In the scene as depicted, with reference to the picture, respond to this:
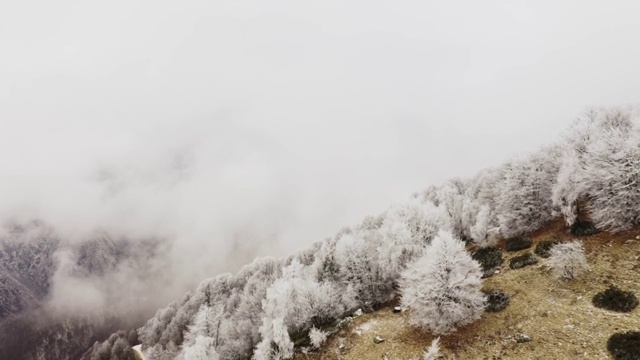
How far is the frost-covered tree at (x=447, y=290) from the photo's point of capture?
32.5 metres

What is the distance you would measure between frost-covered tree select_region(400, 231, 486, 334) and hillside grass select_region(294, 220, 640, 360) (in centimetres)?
159

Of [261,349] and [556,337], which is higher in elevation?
[556,337]

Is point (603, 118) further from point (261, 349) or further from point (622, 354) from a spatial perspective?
point (261, 349)

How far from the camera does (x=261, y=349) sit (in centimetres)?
4238

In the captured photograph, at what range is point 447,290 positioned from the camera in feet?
108

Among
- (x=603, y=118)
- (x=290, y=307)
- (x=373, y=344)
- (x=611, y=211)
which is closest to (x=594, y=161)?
(x=611, y=211)

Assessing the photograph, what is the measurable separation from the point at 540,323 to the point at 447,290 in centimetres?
757

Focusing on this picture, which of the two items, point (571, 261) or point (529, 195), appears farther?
point (529, 195)

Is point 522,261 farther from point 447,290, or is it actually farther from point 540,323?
point 447,290

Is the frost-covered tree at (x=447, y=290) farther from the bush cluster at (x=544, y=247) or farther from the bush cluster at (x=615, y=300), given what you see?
the bush cluster at (x=544, y=247)

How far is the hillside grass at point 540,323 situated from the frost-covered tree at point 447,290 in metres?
1.59

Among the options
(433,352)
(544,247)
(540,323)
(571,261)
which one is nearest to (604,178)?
(571,261)

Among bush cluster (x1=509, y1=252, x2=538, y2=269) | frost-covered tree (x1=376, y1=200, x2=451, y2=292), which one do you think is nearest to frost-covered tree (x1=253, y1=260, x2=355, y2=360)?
frost-covered tree (x1=376, y1=200, x2=451, y2=292)

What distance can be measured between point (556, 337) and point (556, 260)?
26.0 ft
